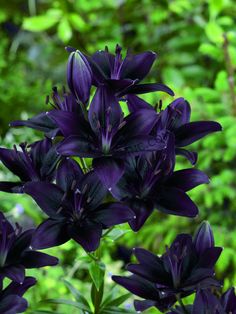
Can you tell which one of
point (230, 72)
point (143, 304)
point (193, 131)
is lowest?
point (143, 304)

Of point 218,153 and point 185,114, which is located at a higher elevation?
point 185,114

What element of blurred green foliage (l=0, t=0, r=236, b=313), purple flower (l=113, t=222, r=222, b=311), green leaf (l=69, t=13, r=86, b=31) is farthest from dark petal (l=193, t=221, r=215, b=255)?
green leaf (l=69, t=13, r=86, b=31)

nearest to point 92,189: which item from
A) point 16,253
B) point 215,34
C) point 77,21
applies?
point 16,253

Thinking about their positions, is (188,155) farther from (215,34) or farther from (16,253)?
(215,34)

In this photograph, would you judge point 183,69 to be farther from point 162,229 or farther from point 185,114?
point 185,114

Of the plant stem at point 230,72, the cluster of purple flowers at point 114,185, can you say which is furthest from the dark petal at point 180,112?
the plant stem at point 230,72

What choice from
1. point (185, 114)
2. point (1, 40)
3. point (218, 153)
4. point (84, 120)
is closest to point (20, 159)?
point (84, 120)
